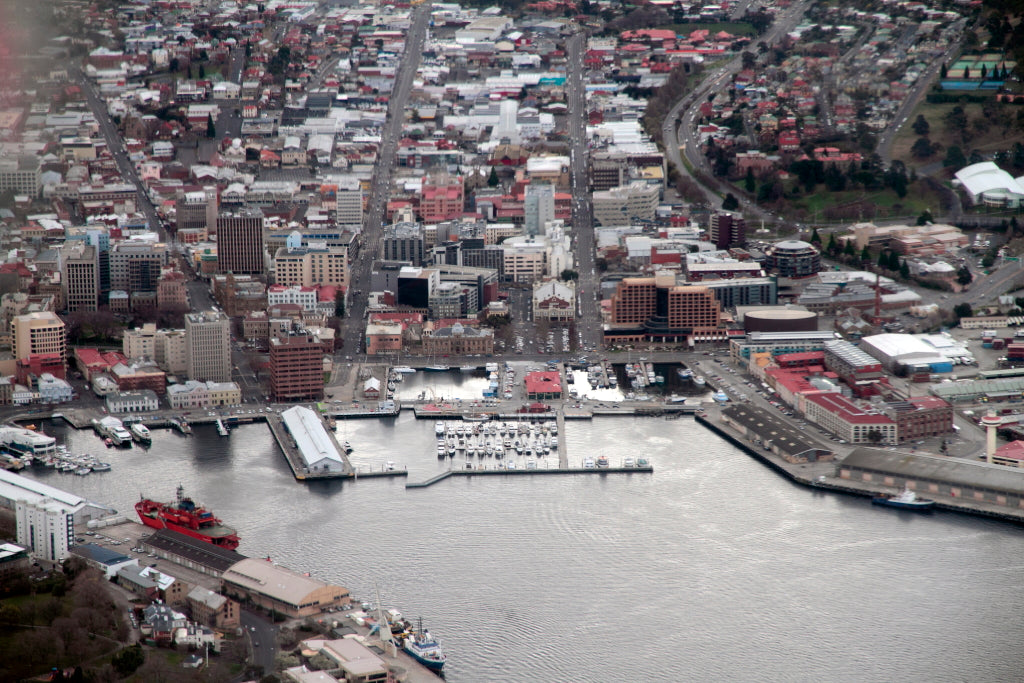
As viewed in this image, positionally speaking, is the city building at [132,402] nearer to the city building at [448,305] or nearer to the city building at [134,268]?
the city building at [134,268]

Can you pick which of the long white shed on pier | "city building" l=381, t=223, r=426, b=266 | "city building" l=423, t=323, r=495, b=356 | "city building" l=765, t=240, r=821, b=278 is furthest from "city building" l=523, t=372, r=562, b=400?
"city building" l=765, t=240, r=821, b=278

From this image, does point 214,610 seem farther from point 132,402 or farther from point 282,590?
point 132,402

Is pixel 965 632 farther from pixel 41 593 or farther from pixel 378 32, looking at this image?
pixel 378 32

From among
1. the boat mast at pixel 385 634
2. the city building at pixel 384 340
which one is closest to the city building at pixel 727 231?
the city building at pixel 384 340

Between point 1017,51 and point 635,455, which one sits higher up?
point 1017,51

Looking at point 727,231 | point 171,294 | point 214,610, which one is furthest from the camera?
point 727,231

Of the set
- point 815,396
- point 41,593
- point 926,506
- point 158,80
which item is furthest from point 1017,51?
point 158,80

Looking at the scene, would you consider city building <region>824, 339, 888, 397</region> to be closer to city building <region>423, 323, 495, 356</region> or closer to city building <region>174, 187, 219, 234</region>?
city building <region>423, 323, 495, 356</region>

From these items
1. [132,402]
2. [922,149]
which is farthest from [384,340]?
[922,149]
